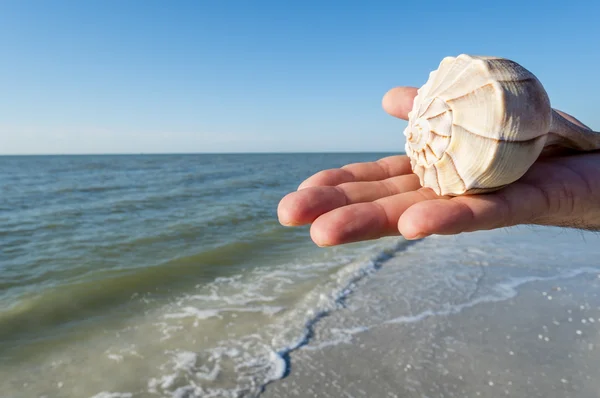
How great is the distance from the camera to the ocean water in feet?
13.4

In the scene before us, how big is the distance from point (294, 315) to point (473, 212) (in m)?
3.73

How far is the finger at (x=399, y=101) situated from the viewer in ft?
9.77

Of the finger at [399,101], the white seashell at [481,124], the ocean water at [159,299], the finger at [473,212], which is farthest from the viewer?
the ocean water at [159,299]

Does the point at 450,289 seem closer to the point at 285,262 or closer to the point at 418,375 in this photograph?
the point at 418,375

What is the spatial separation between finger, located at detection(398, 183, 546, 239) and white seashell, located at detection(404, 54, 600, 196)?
10 centimetres

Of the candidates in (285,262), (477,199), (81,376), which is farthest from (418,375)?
(285,262)

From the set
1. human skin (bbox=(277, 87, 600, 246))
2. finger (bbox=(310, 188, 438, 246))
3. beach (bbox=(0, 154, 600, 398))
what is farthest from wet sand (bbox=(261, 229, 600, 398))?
finger (bbox=(310, 188, 438, 246))

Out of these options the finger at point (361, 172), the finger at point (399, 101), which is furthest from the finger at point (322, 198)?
the finger at point (399, 101)

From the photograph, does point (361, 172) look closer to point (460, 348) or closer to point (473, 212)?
point (473, 212)

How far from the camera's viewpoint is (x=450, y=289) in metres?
5.98

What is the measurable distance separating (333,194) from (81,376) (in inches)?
135

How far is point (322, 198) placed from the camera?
7.35 feet

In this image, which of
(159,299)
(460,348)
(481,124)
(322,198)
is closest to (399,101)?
(481,124)

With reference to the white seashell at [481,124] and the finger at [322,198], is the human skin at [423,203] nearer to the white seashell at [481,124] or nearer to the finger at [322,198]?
the finger at [322,198]
